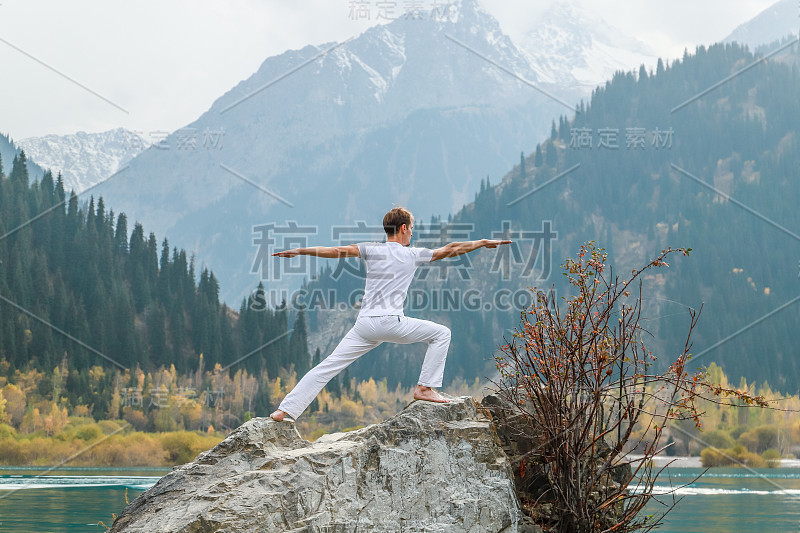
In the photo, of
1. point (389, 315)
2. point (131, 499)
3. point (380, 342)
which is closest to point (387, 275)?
point (389, 315)

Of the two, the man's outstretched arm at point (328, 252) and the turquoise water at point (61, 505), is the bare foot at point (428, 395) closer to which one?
the man's outstretched arm at point (328, 252)

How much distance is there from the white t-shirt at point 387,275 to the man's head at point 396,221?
12 centimetres

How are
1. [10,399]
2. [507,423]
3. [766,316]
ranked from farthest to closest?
[766,316]
[10,399]
[507,423]

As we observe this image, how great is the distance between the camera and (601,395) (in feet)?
24.9

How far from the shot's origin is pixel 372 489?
7289 mm

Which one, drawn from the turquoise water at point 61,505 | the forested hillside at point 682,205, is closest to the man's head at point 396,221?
the turquoise water at point 61,505

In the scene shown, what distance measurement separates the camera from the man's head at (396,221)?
25.6ft

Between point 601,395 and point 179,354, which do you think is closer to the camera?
point 601,395

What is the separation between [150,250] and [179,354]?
14.0 metres

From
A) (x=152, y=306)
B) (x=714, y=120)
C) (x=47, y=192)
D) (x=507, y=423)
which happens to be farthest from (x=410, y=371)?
(x=507, y=423)

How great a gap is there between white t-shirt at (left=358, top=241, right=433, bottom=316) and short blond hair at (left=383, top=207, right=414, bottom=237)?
0.15 m

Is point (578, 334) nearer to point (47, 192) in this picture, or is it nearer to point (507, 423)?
point (507, 423)

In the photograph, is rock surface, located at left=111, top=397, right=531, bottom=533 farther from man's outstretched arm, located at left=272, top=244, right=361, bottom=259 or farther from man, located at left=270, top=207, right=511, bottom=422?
man's outstretched arm, located at left=272, top=244, right=361, bottom=259

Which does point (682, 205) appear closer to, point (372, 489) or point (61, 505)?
point (61, 505)
